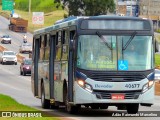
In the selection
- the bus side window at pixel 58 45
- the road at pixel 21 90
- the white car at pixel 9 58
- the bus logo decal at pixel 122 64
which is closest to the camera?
the bus logo decal at pixel 122 64

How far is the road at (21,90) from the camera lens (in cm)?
2388

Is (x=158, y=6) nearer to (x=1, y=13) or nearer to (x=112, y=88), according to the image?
(x=1, y=13)

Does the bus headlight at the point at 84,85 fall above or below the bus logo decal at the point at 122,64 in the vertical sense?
below

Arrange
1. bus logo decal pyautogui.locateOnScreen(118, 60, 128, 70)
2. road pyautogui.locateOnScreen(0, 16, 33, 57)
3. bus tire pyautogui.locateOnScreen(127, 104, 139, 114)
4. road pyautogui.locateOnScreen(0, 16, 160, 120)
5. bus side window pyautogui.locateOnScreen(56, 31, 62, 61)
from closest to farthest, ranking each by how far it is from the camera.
Answer: bus logo decal pyautogui.locateOnScreen(118, 60, 128, 70) → bus tire pyautogui.locateOnScreen(127, 104, 139, 114) → road pyautogui.locateOnScreen(0, 16, 160, 120) → bus side window pyautogui.locateOnScreen(56, 31, 62, 61) → road pyautogui.locateOnScreen(0, 16, 33, 57)

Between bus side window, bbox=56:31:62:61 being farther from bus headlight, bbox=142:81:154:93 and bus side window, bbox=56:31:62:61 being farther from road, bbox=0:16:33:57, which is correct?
road, bbox=0:16:33:57

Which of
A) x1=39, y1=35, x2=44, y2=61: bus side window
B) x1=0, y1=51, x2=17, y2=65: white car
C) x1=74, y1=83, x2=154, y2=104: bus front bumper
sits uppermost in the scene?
x1=39, y1=35, x2=44, y2=61: bus side window

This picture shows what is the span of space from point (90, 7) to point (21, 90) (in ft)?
289

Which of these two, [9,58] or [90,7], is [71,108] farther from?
[90,7]

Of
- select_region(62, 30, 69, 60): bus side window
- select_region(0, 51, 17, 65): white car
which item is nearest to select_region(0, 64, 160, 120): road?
select_region(0, 51, 17, 65): white car

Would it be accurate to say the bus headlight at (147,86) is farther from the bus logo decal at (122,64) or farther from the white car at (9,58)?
the white car at (9,58)

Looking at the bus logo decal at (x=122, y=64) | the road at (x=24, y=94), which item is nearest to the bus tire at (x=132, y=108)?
the road at (x=24, y=94)

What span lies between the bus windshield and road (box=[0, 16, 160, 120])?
5.08 ft

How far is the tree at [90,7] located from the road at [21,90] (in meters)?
8.92

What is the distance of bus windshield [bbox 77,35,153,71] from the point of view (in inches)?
890
